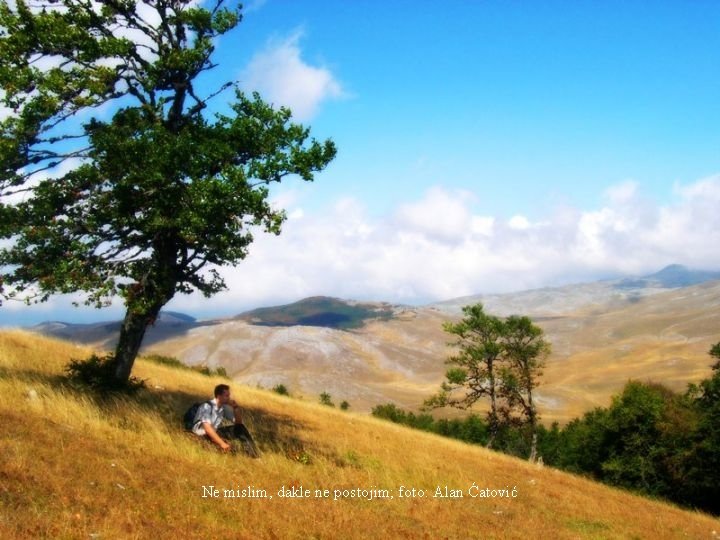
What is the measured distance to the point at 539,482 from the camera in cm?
1884

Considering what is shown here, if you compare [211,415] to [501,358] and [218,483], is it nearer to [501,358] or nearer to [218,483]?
[218,483]

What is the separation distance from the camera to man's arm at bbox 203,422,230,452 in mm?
11289

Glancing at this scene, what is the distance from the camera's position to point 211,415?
12.1 m

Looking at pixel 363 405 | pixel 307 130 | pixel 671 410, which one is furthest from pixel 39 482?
pixel 363 405

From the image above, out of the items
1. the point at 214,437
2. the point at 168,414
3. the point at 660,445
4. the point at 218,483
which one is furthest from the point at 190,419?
the point at 660,445

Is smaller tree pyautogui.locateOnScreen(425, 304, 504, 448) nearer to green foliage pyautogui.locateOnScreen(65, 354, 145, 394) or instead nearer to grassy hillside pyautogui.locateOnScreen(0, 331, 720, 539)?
grassy hillside pyautogui.locateOnScreen(0, 331, 720, 539)

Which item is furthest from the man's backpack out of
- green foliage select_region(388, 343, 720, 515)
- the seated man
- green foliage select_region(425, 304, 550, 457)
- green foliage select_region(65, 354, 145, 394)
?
green foliage select_region(388, 343, 720, 515)

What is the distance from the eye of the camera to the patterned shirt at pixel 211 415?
11.9m

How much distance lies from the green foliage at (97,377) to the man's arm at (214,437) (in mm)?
4587

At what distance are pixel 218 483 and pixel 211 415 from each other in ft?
10.6

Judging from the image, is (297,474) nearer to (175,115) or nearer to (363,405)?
(175,115)

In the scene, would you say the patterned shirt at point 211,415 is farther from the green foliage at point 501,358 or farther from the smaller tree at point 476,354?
the smaller tree at point 476,354

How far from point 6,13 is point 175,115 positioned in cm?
446

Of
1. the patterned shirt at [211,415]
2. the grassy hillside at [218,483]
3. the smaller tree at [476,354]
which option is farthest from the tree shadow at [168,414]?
the smaller tree at [476,354]
